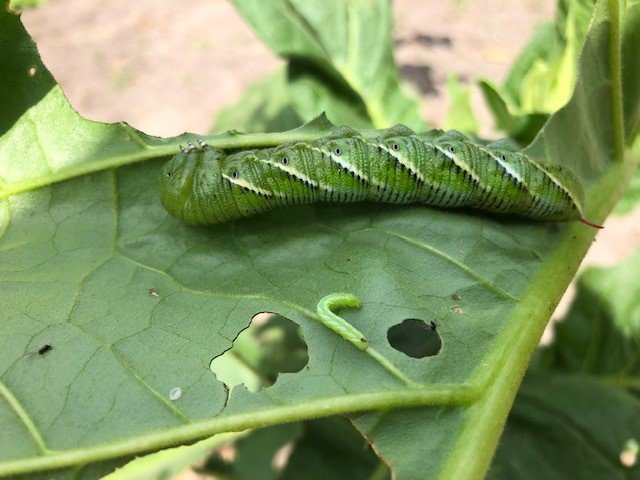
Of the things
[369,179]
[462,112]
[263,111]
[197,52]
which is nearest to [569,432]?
[369,179]

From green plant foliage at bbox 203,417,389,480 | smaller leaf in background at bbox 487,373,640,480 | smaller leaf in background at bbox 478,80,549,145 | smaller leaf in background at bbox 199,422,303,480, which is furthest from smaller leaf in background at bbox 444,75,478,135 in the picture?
smaller leaf in background at bbox 199,422,303,480

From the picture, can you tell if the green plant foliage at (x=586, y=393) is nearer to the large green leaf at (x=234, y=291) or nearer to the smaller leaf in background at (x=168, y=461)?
the large green leaf at (x=234, y=291)

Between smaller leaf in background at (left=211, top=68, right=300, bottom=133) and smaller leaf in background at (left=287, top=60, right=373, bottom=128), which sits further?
smaller leaf in background at (left=211, top=68, right=300, bottom=133)

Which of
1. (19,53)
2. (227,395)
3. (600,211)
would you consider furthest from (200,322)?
(600,211)

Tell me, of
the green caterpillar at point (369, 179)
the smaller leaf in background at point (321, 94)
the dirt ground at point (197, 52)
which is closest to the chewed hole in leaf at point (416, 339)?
the green caterpillar at point (369, 179)

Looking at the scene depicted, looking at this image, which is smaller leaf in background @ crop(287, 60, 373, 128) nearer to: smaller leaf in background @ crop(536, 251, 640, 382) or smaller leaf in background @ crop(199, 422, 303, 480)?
smaller leaf in background @ crop(536, 251, 640, 382)

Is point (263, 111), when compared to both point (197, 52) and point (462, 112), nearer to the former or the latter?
point (462, 112)
